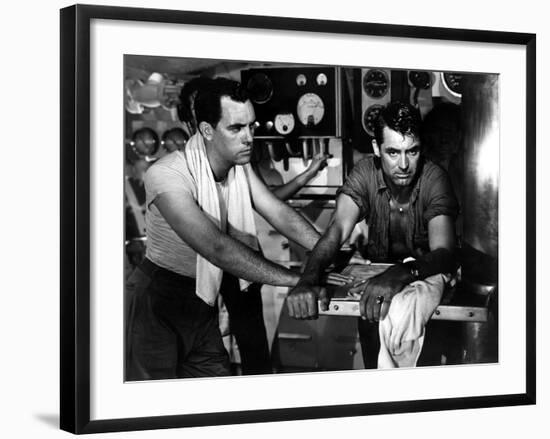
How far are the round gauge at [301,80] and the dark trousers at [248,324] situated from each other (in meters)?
0.85

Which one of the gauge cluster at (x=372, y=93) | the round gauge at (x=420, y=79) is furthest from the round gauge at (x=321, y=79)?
the round gauge at (x=420, y=79)

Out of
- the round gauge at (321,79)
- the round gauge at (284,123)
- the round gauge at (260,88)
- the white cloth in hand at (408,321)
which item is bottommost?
the white cloth in hand at (408,321)

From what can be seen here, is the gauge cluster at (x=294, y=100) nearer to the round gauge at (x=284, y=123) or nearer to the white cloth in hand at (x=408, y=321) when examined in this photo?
the round gauge at (x=284, y=123)

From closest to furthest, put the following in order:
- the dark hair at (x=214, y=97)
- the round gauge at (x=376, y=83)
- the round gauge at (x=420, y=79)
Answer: the dark hair at (x=214, y=97)
the round gauge at (x=376, y=83)
the round gauge at (x=420, y=79)

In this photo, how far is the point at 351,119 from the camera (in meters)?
5.31

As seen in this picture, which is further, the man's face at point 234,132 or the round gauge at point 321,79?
the round gauge at point 321,79

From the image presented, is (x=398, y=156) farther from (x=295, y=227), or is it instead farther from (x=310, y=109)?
(x=295, y=227)

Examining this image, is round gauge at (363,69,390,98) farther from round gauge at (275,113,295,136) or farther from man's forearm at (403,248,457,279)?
man's forearm at (403,248,457,279)

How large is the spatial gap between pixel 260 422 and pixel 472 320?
1.11 metres

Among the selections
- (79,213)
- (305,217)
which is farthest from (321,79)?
(79,213)

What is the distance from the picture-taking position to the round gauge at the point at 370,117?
5.33m

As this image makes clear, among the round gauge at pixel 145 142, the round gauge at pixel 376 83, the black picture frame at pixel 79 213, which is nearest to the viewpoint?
the black picture frame at pixel 79 213

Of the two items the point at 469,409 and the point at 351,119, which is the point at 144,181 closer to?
the point at 351,119

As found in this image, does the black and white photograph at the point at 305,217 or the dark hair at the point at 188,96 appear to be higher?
the dark hair at the point at 188,96
